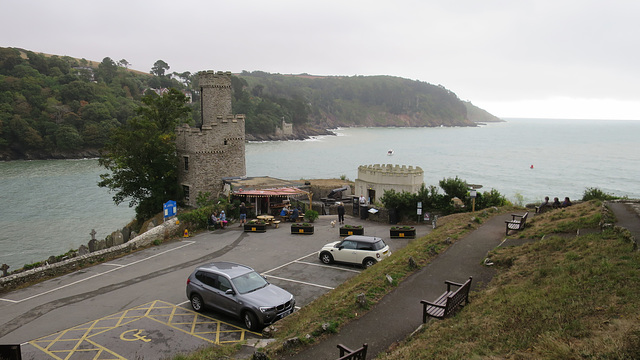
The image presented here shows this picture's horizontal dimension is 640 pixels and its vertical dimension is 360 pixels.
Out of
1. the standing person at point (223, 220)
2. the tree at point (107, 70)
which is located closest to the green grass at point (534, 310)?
the standing person at point (223, 220)

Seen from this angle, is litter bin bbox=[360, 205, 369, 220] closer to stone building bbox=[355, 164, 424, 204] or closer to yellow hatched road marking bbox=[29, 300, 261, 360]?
stone building bbox=[355, 164, 424, 204]

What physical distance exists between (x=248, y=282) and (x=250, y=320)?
1259 millimetres

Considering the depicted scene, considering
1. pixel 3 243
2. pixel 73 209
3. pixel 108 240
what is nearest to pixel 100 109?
→ pixel 73 209

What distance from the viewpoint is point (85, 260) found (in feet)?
62.3

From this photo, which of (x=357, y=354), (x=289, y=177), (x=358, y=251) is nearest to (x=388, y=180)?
(x=358, y=251)

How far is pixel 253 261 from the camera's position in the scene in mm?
18422

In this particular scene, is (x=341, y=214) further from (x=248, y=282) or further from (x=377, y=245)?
(x=248, y=282)

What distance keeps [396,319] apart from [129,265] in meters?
13.5

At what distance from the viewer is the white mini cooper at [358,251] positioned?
16.5m

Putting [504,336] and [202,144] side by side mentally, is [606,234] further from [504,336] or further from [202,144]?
[202,144]

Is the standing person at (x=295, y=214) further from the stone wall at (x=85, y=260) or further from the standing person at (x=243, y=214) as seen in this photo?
the stone wall at (x=85, y=260)

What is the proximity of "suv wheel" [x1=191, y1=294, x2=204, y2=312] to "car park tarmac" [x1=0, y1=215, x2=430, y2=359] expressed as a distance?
0.71 ft

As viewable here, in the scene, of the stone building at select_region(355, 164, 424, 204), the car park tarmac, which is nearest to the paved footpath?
the car park tarmac

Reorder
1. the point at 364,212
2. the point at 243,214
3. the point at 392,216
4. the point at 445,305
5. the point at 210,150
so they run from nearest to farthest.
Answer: the point at 445,305 → the point at 243,214 → the point at 392,216 → the point at 364,212 → the point at 210,150
